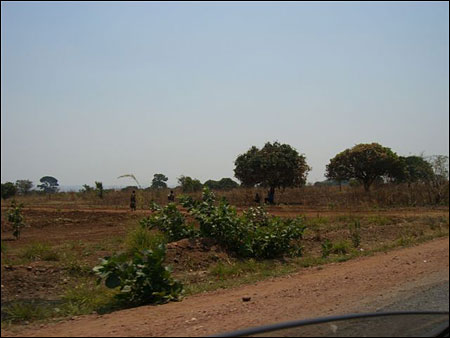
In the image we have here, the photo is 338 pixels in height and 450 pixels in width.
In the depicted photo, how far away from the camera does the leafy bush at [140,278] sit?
19.9 ft

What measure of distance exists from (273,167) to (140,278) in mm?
22763

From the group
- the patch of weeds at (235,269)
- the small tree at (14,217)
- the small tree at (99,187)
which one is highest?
the small tree at (99,187)

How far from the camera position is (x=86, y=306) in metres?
5.74

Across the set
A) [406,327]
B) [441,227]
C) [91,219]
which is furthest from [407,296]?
[91,219]

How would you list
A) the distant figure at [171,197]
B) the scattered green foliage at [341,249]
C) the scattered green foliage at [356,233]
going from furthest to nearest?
the distant figure at [171,197] < the scattered green foliage at [356,233] < the scattered green foliage at [341,249]

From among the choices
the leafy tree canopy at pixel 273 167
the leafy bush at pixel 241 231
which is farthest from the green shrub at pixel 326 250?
the leafy tree canopy at pixel 273 167

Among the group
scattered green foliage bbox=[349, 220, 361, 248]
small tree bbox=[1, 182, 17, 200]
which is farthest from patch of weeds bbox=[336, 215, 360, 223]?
small tree bbox=[1, 182, 17, 200]

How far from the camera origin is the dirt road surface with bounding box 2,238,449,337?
4173 mm

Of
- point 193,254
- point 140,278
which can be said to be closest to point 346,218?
point 193,254

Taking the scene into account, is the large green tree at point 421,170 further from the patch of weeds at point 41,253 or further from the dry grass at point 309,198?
the patch of weeds at point 41,253

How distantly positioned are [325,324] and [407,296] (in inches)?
111

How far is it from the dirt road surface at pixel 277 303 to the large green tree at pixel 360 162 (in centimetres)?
1813

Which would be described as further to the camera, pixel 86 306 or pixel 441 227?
pixel 86 306

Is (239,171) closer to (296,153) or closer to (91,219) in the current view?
(296,153)
